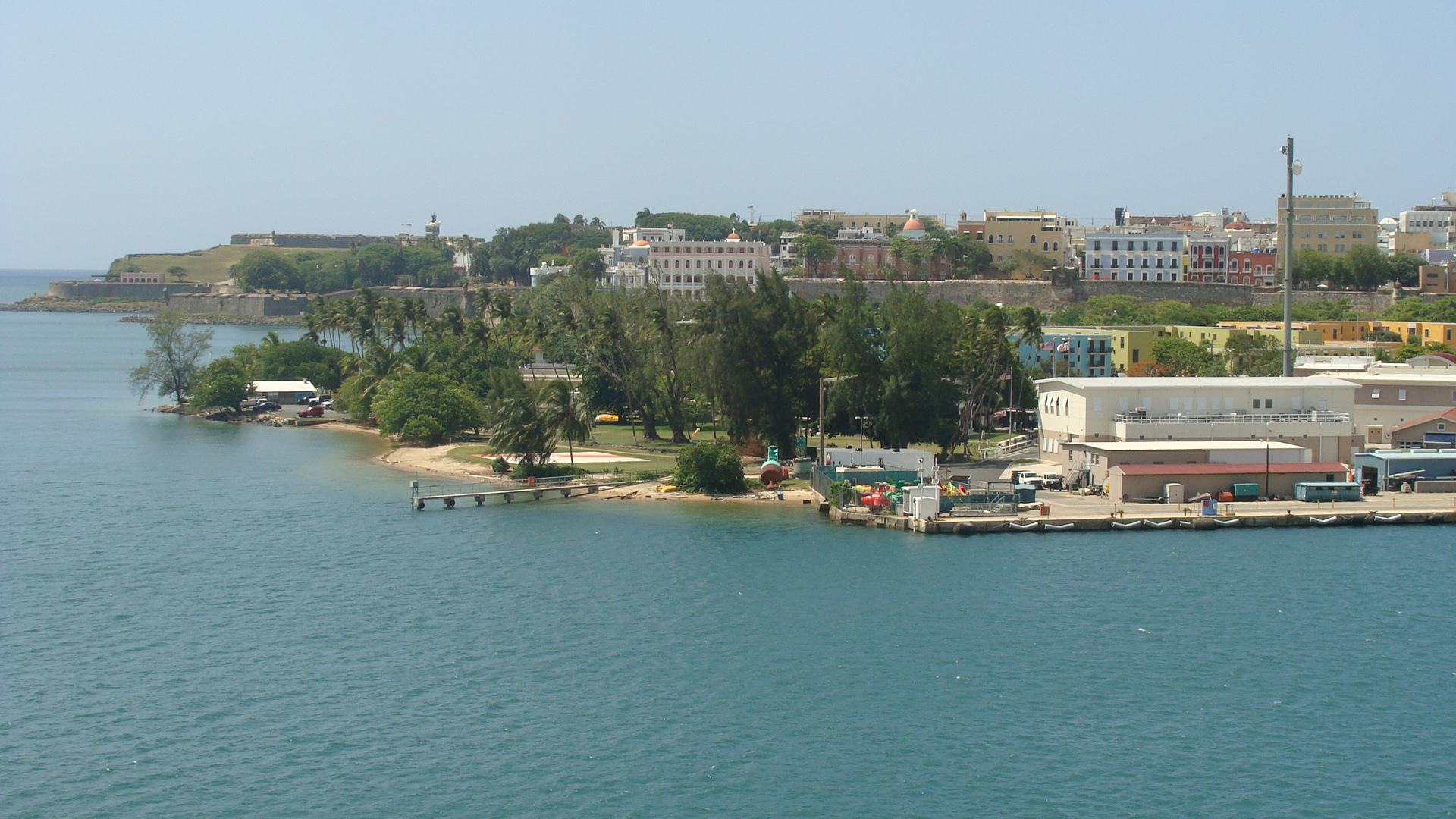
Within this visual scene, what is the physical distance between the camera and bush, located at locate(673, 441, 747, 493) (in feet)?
172

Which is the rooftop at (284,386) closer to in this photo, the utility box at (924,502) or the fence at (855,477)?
the fence at (855,477)

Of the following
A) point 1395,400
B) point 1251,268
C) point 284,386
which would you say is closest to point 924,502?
point 1395,400

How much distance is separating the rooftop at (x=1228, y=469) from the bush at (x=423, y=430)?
33.7 meters

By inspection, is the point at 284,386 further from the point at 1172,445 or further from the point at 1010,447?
the point at 1172,445

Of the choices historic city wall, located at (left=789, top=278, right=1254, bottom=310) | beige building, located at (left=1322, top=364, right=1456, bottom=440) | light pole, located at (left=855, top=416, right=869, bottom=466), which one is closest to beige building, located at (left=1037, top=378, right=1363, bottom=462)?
beige building, located at (left=1322, top=364, right=1456, bottom=440)

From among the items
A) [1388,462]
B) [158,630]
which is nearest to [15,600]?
[158,630]

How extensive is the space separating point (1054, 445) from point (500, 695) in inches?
1316

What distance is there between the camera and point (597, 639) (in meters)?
33.7

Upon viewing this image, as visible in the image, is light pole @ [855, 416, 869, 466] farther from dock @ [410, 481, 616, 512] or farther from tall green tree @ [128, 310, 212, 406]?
tall green tree @ [128, 310, 212, 406]

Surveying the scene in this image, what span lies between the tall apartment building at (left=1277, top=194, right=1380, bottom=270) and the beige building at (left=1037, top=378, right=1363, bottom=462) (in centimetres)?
10092

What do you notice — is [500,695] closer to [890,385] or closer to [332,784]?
[332,784]

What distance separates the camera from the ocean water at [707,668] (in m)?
25.2

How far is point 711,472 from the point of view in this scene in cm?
5234

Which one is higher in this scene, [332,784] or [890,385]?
[890,385]
